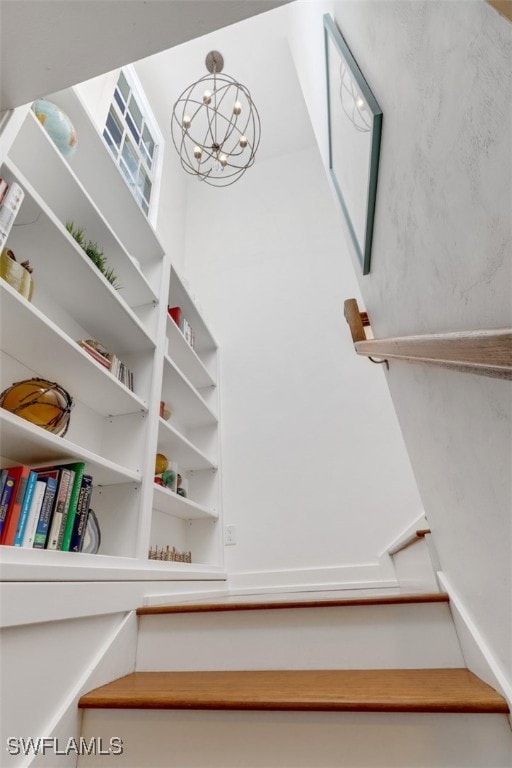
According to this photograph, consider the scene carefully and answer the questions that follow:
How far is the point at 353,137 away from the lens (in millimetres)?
1358

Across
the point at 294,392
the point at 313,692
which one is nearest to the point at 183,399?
the point at 294,392

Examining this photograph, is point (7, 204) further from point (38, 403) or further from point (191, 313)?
point (191, 313)

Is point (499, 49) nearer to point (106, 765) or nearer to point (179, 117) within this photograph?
point (106, 765)

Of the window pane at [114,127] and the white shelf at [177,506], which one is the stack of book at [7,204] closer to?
the white shelf at [177,506]

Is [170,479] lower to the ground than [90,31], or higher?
lower

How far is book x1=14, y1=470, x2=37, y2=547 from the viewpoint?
40.3 inches

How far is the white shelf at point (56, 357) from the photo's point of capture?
3.87 feet

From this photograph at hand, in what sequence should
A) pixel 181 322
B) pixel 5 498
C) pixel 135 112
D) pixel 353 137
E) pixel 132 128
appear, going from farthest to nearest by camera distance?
pixel 135 112, pixel 132 128, pixel 181 322, pixel 353 137, pixel 5 498

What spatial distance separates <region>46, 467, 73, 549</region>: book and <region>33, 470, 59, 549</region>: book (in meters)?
0.01

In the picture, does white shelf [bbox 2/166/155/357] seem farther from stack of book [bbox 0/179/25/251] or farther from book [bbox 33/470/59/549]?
book [bbox 33/470/59/549]

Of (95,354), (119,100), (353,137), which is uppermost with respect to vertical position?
(119,100)

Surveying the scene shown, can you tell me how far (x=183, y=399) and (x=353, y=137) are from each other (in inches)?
69.8

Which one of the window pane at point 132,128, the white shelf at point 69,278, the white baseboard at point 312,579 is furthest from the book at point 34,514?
the window pane at point 132,128

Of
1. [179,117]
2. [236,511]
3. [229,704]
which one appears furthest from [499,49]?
[179,117]
